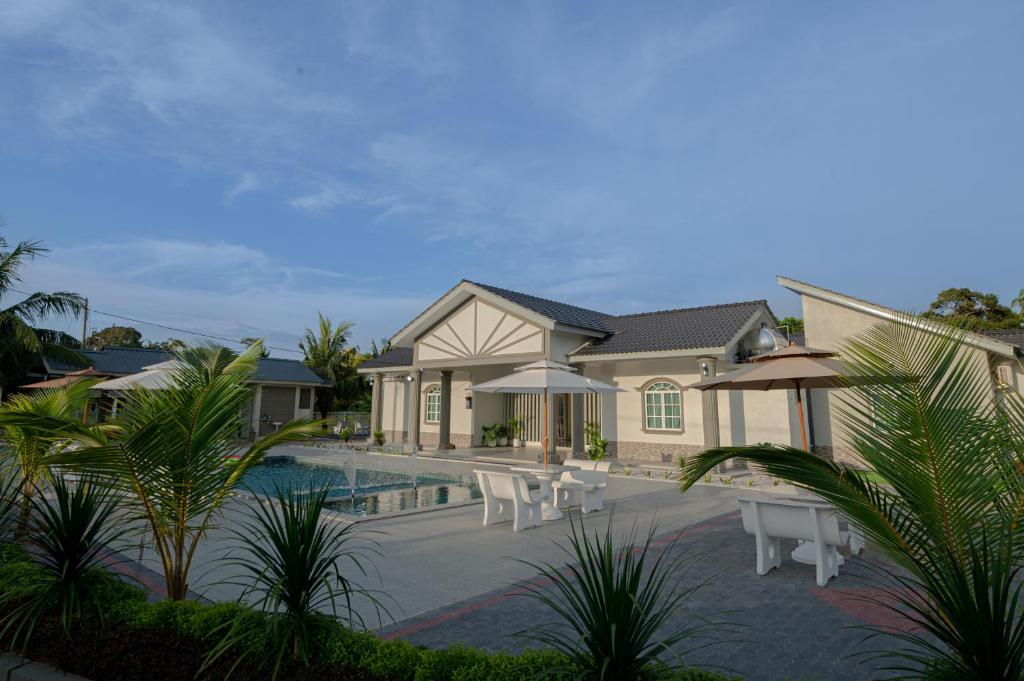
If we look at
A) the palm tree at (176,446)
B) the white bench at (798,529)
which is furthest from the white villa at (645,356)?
Result: the palm tree at (176,446)

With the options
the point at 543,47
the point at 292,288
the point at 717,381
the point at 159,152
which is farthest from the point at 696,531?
the point at 292,288

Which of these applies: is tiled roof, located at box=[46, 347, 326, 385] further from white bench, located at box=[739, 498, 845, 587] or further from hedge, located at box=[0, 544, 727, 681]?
white bench, located at box=[739, 498, 845, 587]

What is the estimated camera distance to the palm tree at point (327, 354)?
111 feet

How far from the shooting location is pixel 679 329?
675 inches

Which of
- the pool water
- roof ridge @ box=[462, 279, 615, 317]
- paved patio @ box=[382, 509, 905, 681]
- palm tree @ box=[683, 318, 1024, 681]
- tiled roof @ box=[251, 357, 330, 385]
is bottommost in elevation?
the pool water

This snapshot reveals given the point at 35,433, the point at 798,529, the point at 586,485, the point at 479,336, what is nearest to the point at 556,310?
the point at 479,336

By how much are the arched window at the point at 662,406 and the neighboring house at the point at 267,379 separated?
65.4 ft

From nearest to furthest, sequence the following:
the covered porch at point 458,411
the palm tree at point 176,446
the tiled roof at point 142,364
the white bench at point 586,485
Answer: the palm tree at point 176,446, the white bench at point 586,485, the covered porch at point 458,411, the tiled roof at point 142,364

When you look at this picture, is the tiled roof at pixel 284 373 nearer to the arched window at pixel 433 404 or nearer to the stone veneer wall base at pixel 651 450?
→ the arched window at pixel 433 404

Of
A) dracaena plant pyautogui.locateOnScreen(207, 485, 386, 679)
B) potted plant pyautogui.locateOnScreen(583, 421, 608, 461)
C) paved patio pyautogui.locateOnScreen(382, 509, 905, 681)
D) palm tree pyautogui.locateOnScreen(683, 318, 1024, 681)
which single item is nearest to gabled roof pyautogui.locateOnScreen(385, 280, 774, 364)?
potted plant pyautogui.locateOnScreen(583, 421, 608, 461)

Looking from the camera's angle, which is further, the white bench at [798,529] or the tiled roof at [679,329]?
the tiled roof at [679,329]

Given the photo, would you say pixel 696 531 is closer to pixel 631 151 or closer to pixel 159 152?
pixel 631 151

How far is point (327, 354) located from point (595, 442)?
22.4 metres

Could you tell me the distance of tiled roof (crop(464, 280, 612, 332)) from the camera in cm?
1739
